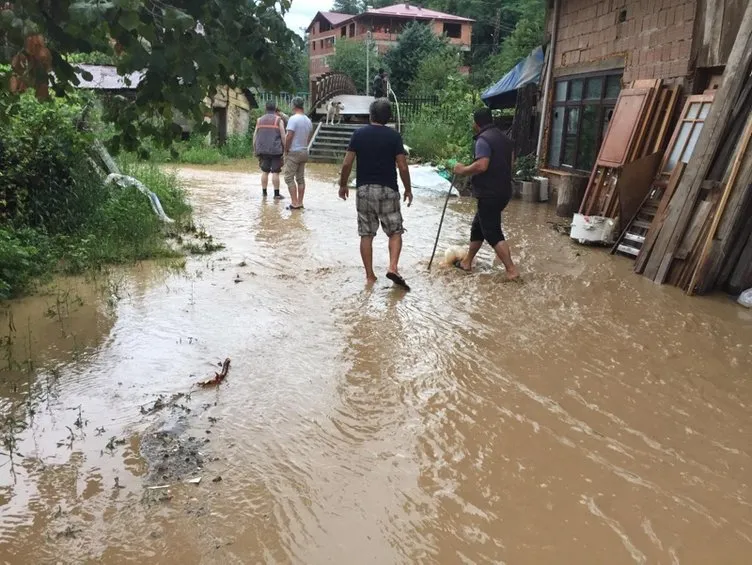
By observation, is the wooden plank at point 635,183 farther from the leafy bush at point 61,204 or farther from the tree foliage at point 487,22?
the tree foliage at point 487,22

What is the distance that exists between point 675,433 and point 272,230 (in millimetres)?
6306

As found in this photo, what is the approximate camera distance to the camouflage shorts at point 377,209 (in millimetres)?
5898

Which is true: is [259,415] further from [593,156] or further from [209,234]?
[593,156]

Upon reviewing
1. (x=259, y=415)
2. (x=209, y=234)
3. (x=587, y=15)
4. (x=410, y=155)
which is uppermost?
(x=587, y=15)

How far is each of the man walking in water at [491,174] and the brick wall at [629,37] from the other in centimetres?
350

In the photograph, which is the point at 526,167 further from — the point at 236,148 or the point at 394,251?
the point at 236,148

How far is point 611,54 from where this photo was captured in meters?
9.72

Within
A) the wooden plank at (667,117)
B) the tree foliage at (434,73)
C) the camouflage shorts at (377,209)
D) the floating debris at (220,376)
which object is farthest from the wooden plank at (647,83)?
the tree foliage at (434,73)

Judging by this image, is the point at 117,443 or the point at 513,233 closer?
the point at 117,443

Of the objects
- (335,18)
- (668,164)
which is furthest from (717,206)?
(335,18)

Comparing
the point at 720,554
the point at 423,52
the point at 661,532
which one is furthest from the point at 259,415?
the point at 423,52

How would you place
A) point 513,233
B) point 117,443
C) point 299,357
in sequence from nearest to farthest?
point 117,443
point 299,357
point 513,233

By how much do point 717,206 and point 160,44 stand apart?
5.41 metres

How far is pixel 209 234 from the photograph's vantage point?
26.7 ft
